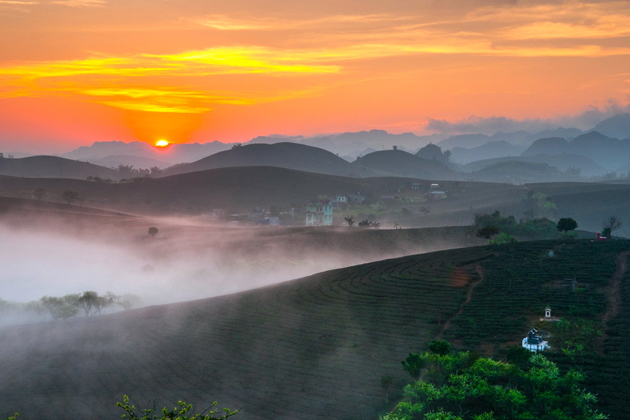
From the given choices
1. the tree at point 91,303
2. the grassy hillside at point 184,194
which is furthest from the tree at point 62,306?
the grassy hillside at point 184,194

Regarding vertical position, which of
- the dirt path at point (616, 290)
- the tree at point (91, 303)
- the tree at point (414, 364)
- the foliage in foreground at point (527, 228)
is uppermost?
the foliage in foreground at point (527, 228)

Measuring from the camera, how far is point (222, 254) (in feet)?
270

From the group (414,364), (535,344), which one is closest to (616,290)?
(535,344)

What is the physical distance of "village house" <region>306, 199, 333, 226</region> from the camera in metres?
125

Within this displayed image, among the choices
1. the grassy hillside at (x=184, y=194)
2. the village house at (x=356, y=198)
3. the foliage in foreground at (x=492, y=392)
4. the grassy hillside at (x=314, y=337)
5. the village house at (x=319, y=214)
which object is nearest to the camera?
the foliage in foreground at (x=492, y=392)

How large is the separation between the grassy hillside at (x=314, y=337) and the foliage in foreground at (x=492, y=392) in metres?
1.65

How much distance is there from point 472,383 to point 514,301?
1301 centimetres

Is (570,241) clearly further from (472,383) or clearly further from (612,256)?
(472,383)

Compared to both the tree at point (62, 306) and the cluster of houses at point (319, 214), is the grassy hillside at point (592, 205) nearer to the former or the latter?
the cluster of houses at point (319, 214)

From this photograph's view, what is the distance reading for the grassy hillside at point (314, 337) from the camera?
995 inches

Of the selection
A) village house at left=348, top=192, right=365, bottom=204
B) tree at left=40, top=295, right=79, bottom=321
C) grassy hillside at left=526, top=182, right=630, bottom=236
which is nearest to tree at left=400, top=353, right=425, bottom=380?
tree at left=40, top=295, right=79, bottom=321

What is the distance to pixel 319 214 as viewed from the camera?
126 metres

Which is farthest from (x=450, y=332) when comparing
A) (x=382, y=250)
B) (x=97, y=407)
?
(x=382, y=250)

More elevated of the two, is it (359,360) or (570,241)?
(570,241)
